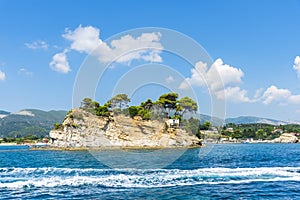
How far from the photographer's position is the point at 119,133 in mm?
93688

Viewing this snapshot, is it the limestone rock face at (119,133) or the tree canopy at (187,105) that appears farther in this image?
the tree canopy at (187,105)

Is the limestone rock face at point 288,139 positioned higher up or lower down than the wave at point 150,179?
higher up

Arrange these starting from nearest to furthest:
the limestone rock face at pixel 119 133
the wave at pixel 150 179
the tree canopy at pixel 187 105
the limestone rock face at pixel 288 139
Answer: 1. the wave at pixel 150 179
2. the limestone rock face at pixel 119 133
3. the tree canopy at pixel 187 105
4. the limestone rock face at pixel 288 139

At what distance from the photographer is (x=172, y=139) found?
92.3 meters

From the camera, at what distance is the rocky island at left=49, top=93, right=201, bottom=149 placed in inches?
3666

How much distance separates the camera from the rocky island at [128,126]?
306 feet

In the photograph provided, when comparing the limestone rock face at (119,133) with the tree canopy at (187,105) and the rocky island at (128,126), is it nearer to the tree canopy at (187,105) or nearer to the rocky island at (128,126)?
the rocky island at (128,126)

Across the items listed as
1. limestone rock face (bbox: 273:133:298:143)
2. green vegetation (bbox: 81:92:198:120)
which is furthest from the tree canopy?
limestone rock face (bbox: 273:133:298:143)

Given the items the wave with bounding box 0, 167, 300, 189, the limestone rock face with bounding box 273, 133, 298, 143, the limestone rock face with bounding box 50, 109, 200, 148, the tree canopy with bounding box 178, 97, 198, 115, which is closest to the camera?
the wave with bounding box 0, 167, 300, 189

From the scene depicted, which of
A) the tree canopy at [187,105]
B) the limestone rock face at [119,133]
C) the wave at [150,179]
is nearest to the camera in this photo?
the wave at [150,179]

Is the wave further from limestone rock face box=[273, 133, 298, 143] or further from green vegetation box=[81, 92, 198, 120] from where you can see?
limestone rock face box=[273, 133, 298, 143]

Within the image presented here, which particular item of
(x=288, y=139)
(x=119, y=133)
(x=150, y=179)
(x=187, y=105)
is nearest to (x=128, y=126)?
(x=119, y=133)

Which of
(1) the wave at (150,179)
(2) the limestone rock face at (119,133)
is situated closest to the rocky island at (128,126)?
(2) the limestone rock face at (119,133)

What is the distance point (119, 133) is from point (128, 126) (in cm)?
347
